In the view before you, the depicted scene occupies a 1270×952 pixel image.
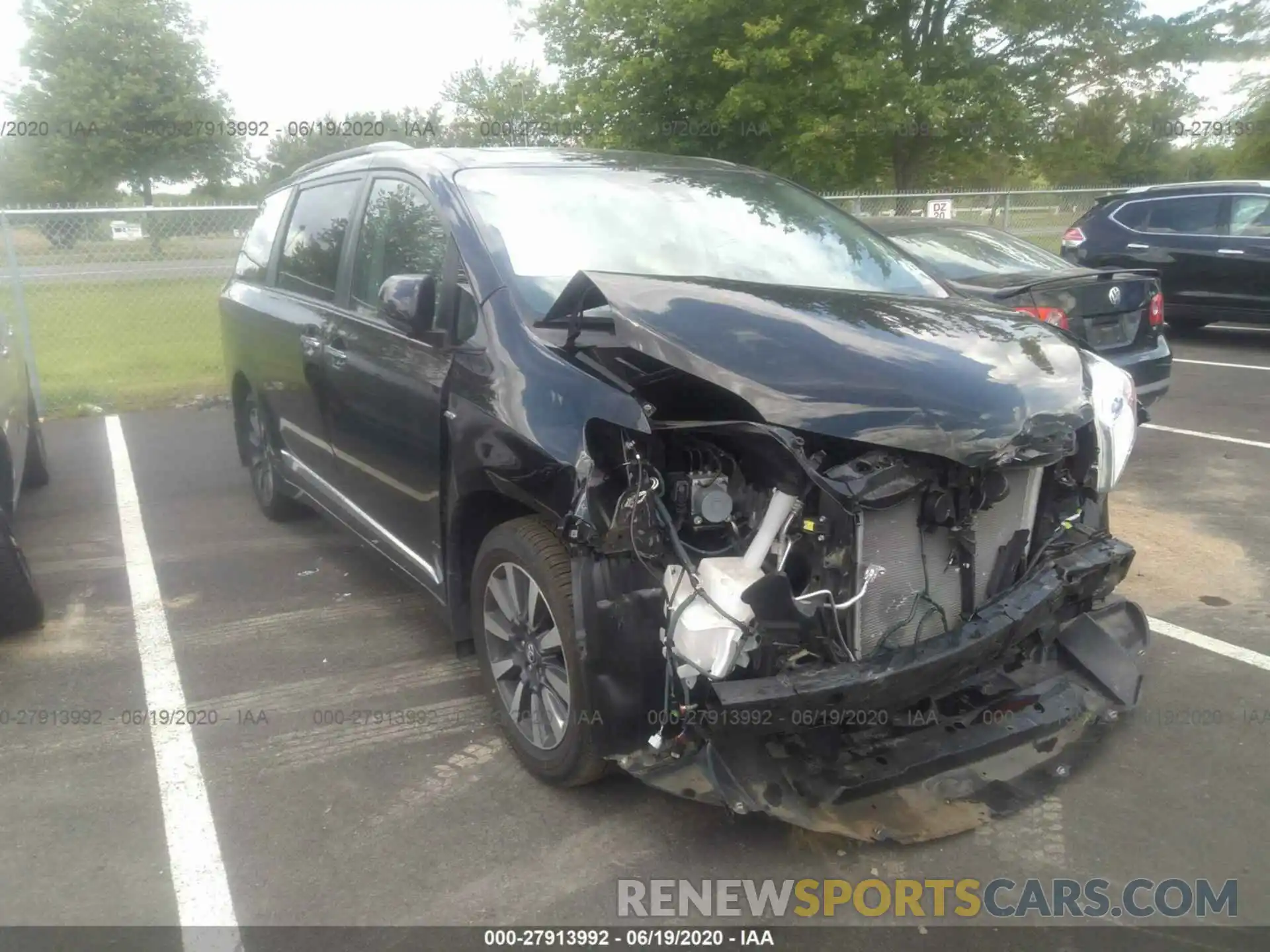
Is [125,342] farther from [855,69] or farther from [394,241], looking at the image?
[855,69]

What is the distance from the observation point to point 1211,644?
4.05 m

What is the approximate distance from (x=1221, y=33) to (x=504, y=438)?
2101 cm

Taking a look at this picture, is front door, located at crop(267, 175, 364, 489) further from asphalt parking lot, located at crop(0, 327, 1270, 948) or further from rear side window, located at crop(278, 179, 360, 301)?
asphalt parking lot, located at crop(0, 327, 1270, 948)

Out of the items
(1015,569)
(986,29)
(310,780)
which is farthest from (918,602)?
(986,29)

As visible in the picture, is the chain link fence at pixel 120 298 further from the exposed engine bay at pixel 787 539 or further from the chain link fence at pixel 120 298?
the exposed engine bay at pixel 787 539

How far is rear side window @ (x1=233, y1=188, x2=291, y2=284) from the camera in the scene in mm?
5434

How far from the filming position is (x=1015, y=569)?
2.97 metres

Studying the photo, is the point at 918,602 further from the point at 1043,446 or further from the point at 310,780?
the point at 310,780

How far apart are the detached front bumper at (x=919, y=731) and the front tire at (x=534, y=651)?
0.27 metres

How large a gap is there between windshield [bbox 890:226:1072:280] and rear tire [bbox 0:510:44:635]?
5.26m

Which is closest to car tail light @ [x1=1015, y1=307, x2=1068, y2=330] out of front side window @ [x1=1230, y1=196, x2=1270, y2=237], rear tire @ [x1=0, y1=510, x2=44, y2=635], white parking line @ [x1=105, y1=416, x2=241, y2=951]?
white parking line @ [x1=105, y1=416, x2=241, y2=951]

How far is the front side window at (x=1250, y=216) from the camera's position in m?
10.5

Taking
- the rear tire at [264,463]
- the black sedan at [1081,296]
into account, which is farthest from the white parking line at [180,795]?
the black sedan at [1081,296]

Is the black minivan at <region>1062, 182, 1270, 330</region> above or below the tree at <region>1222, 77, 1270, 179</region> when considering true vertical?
below
